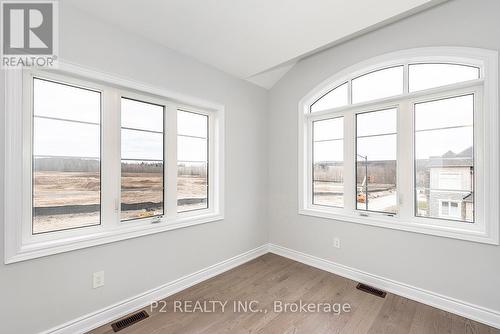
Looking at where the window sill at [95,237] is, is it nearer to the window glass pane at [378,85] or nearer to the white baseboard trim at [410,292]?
the white baseboard trim at [410,292]

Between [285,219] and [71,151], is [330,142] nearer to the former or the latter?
[285,219]

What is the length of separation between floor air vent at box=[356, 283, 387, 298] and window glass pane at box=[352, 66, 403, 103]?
2240 mm

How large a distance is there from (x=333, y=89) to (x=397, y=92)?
31.3 inches

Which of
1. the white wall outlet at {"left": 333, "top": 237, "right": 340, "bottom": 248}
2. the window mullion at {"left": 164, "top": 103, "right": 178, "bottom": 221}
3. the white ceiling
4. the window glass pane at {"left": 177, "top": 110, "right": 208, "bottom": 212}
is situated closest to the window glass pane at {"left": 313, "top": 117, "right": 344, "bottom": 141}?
the white ceiling

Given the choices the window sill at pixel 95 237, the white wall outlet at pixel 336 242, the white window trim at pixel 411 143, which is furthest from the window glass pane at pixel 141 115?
the white wall outlet at pixel 336 242

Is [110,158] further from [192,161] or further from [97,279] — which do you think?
[97,279]

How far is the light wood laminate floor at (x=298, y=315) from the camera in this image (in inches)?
75.0

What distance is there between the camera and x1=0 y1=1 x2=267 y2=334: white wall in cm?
166

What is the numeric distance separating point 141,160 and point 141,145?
0.53 ft

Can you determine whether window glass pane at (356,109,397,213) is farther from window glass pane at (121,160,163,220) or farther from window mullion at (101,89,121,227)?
window mullion at (101,89,121,227)

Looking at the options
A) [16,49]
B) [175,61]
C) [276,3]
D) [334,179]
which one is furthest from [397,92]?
[16,49]

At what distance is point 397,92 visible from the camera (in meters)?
2.53

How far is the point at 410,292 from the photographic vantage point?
2322 mm

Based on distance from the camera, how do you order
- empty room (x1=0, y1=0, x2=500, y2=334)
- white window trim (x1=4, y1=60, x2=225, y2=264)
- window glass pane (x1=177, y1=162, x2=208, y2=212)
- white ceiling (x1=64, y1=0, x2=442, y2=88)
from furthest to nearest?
window glass pane (x1=177, y1=162, x2=208, y2=212), white ceiling (x1=64, y1=0, x2=442, y2=88), empty room (x1=0, y1=0, x2=500, y2=334), white window trim (x1=4, y1=60, x2=225, y2=264)
